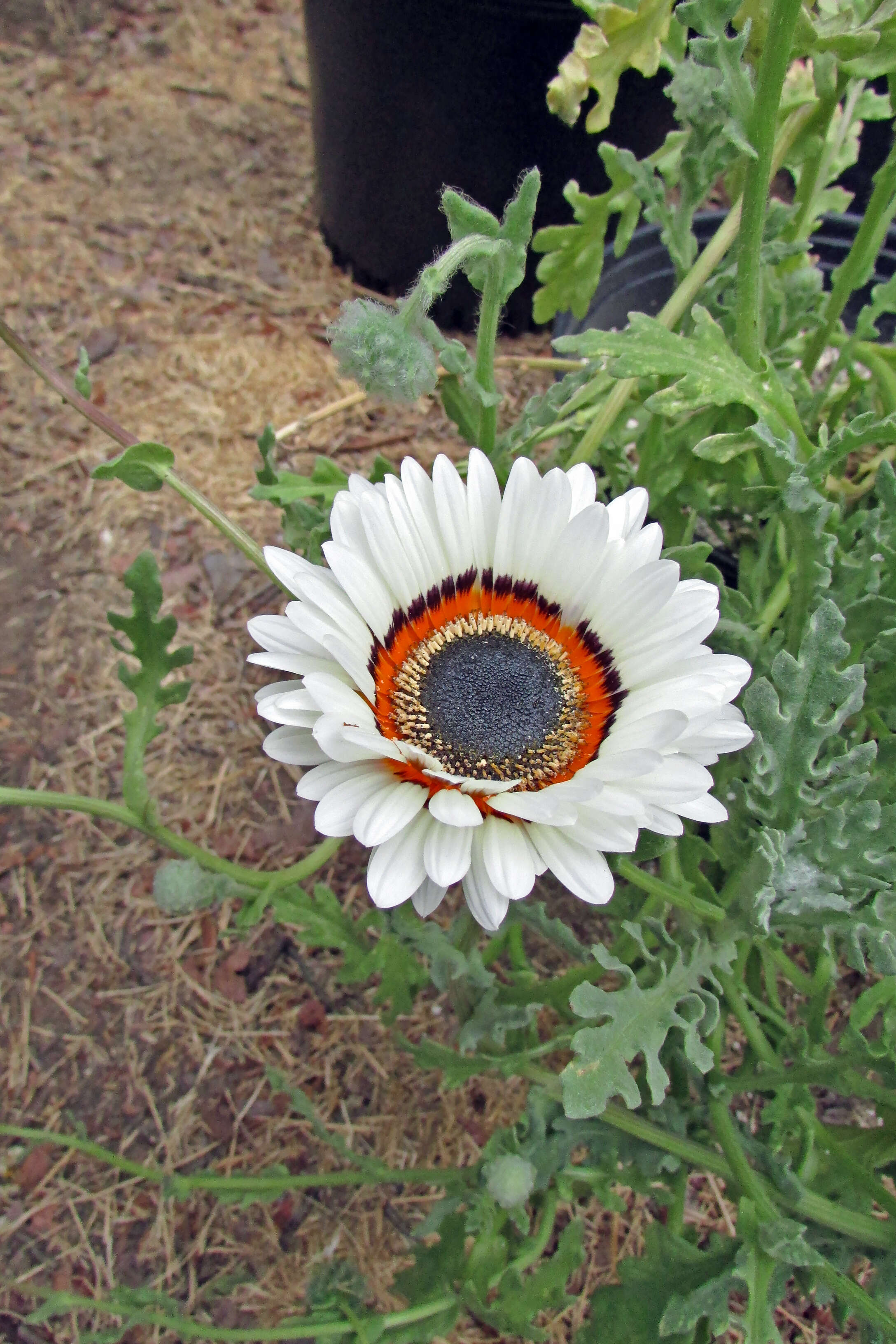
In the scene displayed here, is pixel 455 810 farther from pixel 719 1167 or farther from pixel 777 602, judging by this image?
pixel 777 602

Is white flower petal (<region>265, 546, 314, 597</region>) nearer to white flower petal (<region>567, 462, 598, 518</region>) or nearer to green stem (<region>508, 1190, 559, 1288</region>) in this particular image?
Result: white flower petal (<region>567, 462, 598, 518</region>)

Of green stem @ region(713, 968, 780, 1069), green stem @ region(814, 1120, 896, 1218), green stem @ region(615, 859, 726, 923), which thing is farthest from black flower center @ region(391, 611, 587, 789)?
green stem @ region(814, 1120, 896, 1218)

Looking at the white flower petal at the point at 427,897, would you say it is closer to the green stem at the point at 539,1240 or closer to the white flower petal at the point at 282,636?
the white flower petal at the point at 282,636

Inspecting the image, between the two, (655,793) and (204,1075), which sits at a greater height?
(655,793)

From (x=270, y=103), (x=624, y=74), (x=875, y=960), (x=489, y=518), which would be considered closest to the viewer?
(x=875, y=960)

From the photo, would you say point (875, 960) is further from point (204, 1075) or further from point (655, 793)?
point (204, 1075)

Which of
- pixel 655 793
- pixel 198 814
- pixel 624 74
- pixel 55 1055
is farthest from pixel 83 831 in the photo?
pixel 624 74
